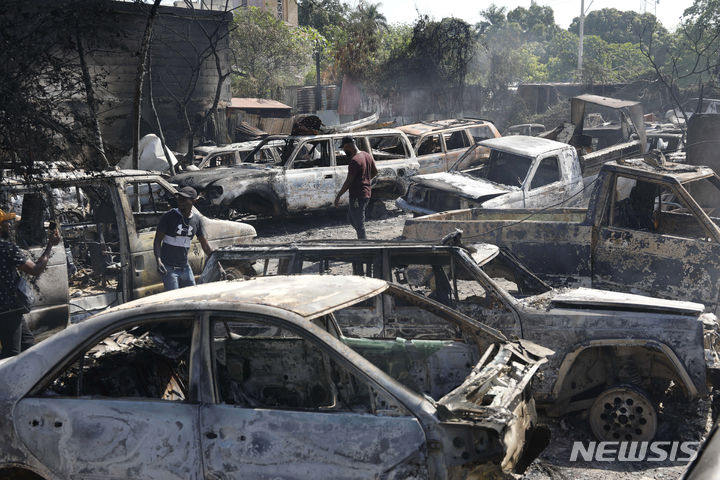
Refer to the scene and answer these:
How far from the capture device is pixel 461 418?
3.12 metres

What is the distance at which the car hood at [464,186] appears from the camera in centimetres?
1104

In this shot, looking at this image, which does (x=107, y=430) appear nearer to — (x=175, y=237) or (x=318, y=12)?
(x=175, y=237)

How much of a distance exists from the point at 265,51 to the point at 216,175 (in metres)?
23.7

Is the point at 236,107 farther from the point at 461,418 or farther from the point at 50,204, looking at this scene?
the point at 461,418

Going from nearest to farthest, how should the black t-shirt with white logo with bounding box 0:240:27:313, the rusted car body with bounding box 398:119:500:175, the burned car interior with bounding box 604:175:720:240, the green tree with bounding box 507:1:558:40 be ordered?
the black t-shirt with white logo with bounding box 0:240:27:313 → the burned car interior with bounding box 604:175:720:240 → the rusted car body with bounding box 398:119:500:175 → the green tree with bounding box 507:1:558:40

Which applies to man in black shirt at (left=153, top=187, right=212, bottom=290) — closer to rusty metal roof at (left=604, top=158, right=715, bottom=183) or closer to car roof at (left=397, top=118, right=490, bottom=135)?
rusty metal roof at (left=604, top=158, right=715, bottom=183)

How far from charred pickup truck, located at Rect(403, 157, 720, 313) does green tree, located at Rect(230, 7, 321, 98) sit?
25998 millimetres

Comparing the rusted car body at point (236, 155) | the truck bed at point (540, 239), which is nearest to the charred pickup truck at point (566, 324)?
the truck bed at point (540, 239)

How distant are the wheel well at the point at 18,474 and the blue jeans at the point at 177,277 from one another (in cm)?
402

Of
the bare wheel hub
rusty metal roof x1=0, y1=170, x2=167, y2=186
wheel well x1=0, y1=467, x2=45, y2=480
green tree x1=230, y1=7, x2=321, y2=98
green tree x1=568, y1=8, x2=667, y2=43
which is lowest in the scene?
the bare wheel hub

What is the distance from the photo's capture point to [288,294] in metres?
3.62

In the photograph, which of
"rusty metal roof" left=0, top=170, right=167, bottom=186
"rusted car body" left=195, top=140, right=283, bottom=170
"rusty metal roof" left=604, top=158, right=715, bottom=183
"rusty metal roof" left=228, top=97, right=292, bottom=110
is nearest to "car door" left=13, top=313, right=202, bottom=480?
"rusty metal roof" left=0, top=170, right=167, bottom=186

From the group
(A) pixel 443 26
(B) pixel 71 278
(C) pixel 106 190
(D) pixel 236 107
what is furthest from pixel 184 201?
(A) pixel 443 26

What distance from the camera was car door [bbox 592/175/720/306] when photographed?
267 inches
